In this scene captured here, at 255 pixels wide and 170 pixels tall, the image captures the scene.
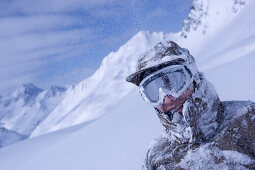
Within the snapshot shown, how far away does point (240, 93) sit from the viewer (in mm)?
5285

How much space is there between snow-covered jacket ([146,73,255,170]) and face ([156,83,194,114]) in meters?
0.04

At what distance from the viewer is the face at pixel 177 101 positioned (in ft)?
6.96

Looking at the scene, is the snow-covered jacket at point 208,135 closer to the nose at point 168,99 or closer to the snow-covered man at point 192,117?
the snow-covered man at point 192,117

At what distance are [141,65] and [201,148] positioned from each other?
1.01m

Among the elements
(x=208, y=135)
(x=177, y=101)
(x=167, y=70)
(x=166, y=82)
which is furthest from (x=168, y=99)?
(x=208, y=135)

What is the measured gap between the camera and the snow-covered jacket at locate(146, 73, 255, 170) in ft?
6.40

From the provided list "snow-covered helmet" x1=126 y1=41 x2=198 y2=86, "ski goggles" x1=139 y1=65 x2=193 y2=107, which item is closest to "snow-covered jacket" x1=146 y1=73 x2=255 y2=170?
"ski goggles" x1=139 y1=65 x2=193 y2=107

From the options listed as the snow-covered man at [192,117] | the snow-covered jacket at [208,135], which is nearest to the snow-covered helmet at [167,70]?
the snow-covered man at [192,117]

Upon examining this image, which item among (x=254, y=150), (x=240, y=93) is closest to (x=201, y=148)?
(x=254, y=150)

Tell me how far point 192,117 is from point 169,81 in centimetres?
43

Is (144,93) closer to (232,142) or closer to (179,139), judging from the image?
(179,139)

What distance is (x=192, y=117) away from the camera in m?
2.10

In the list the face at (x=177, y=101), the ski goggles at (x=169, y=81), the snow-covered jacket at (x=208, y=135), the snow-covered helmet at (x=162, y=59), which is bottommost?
the snow-covered jacket at (x=208, y=135)

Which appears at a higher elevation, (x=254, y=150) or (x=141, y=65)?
(x=141, y=65)
